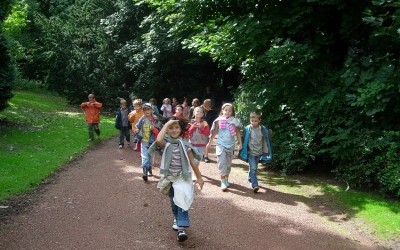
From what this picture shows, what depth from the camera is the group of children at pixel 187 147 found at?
6.28 meters

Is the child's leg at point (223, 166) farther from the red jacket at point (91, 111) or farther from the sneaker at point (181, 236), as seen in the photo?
the red jacket at point (91, 111)

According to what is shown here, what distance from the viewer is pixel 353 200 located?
8.45 meters

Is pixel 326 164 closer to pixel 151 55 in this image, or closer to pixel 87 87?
pixel 151 55

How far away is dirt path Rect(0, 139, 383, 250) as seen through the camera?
6.24m

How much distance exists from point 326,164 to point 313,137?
143cm

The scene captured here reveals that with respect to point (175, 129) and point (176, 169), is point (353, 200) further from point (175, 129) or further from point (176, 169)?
point (175, 129)

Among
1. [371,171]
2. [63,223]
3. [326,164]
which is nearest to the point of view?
[63,223]

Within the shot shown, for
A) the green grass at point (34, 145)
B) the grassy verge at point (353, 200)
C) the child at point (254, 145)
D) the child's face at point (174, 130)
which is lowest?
the green grass at point (34, 145)

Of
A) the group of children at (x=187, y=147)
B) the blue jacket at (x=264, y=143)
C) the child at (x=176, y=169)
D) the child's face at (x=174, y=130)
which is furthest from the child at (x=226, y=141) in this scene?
the child's face at (x=174, y=130)

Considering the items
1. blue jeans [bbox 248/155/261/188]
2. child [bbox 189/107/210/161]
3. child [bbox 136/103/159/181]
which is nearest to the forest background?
A: blue jeans [bbox 248/155/261/188]

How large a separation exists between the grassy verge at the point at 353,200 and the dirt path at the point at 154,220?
386 millimetres

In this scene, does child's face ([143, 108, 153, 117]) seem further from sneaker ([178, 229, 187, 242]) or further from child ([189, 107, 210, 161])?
sneaker ([178, 229, 187, 242])

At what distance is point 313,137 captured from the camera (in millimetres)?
10141

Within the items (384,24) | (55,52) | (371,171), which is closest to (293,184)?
(371,171)
